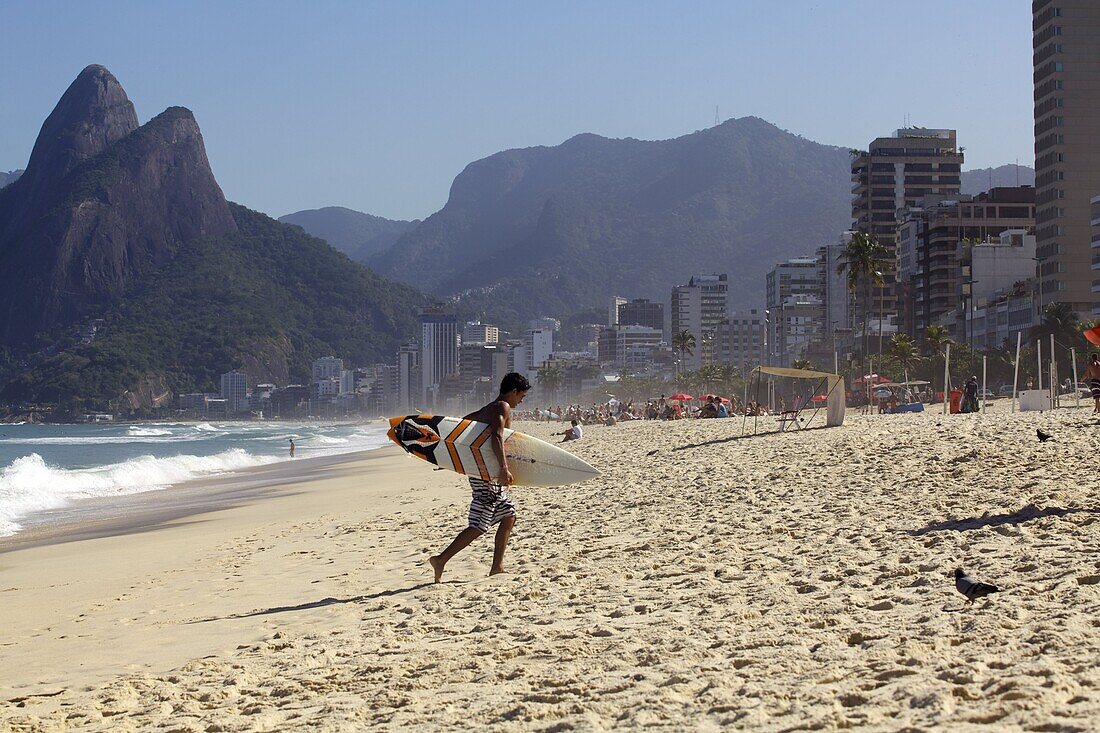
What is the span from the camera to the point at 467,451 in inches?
336

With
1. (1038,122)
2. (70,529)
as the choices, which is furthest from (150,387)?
(70,529)

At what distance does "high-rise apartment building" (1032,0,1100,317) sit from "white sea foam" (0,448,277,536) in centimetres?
7334

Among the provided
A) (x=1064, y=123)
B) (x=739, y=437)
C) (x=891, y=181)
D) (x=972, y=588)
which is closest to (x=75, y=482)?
(x=739, y=437)

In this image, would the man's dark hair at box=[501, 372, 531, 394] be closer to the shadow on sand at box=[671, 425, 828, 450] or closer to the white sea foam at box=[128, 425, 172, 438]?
the shadow on sand at box=[671, 425, 828, 450]

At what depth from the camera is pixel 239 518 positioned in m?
18.7

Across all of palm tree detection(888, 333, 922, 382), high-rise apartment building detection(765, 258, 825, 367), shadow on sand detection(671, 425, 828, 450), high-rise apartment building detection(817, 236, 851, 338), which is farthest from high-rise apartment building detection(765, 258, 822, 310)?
shadow on sand detection(671, 425, 828, 450)

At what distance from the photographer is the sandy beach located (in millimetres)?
4621

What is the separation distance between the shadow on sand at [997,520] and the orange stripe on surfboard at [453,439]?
3399 mm

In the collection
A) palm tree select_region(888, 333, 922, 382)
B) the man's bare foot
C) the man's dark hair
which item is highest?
palm tree select_region(888, 333, 922, 382)

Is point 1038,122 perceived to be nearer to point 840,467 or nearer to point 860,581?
point 840,467

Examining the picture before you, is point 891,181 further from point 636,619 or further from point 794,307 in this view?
point 636,619

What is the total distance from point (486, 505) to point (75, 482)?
24687 mm

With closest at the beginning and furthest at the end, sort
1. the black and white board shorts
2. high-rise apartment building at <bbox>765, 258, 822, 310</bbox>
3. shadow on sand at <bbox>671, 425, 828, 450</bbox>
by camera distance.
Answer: the black and white board shorts, shadow on sand at <bbox>671, 425, 828, 450</bbox>, high-rise apartment building at <bbox>765, 258, 822, 310</bbox>

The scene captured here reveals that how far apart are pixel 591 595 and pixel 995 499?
411cm
